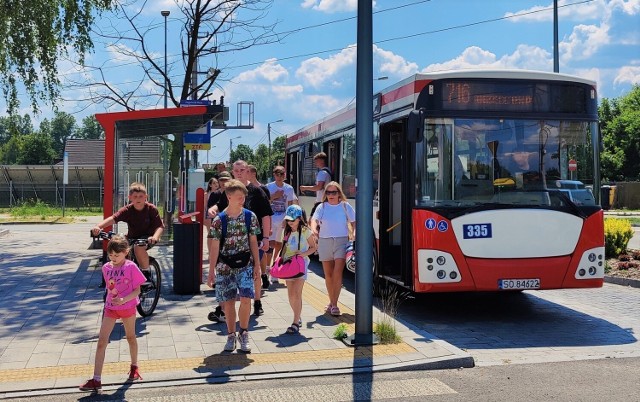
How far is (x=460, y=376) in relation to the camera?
6.22 m

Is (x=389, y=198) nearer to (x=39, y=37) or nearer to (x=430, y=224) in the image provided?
(x=430, y=224)

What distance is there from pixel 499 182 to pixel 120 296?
488cm

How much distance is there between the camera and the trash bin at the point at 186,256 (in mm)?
9852

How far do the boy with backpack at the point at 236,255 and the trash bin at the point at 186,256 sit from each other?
3.27m

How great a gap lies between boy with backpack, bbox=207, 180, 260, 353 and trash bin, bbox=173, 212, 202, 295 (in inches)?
129

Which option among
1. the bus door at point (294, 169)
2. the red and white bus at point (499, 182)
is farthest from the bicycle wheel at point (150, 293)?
the bus door at point (294, 169)

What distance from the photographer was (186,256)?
9.95 meters

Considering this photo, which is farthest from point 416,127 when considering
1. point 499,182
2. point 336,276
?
point 336,276

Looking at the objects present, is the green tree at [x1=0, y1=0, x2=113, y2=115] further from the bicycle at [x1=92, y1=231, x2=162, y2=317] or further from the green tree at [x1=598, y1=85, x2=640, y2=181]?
the green tree at [x1=598, y1=85, x2=640, y2=181]

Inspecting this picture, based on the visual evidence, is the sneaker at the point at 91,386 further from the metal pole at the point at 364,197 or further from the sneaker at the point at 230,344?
the metal pole at the point at 364,197

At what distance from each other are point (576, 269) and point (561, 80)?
7.91ft

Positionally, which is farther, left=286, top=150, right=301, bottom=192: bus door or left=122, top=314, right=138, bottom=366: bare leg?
left=286, top=150, right=301, bottom=192: bus door

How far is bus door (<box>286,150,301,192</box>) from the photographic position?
657 inches

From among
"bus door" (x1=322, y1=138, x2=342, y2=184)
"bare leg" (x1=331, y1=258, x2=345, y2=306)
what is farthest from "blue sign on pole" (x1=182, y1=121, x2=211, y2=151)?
"bare leg" (x1=331, y1=258, x2=345, y2=306)
